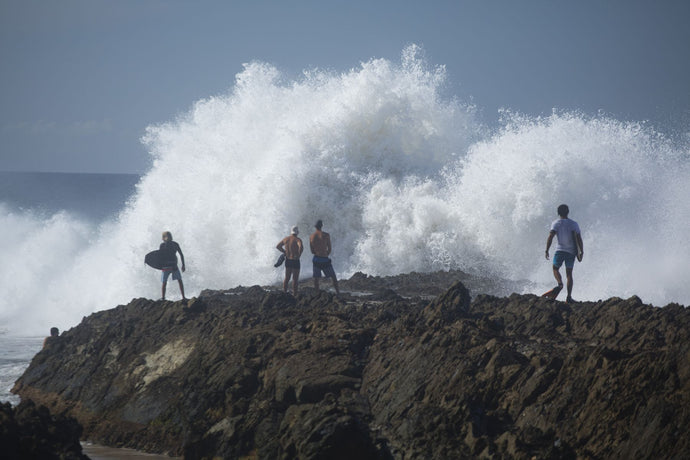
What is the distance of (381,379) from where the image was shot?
25.4 feet

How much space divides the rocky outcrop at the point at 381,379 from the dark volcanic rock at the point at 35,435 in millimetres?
1260

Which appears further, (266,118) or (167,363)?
(266,118)

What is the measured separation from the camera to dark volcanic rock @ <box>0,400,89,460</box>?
6012 millimetres

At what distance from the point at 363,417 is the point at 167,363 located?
3.77 metres

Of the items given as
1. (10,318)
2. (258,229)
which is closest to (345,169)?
(258,229)

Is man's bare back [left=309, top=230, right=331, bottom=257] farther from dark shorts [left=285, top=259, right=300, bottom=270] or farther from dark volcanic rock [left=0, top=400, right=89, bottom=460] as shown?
dark volcanic rock [left=0, top=400, right=89, bottom=460]

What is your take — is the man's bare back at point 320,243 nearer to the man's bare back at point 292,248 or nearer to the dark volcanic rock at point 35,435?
the man's bare back at point 292,248

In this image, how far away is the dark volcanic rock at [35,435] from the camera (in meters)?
6.01

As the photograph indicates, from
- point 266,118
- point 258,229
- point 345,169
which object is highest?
point 266,118

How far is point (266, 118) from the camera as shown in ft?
74.5

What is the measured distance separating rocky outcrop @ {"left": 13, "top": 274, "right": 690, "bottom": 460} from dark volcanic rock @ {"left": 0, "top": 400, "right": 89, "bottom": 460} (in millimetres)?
1260

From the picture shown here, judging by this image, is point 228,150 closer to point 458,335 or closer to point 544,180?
point 544,180

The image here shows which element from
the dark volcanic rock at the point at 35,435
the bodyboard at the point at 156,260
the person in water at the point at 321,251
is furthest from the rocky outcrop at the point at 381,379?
the dark volcanic rock at the point at 35,435

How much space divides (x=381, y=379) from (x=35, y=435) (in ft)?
11.1
